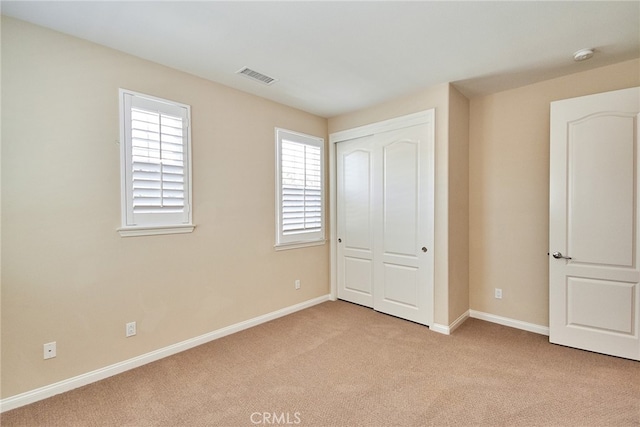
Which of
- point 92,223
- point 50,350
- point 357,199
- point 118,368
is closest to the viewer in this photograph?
point 50,350

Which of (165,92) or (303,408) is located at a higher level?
(165,92)

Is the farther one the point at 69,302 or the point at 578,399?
the point at 69,302

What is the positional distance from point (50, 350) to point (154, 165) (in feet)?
5.10

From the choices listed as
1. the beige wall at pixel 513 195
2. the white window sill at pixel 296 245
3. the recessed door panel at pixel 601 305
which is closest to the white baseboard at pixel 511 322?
the beige wall at pixel 513 195

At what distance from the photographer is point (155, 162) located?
2561mm

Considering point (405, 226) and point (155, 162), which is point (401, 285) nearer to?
point (405, 226)

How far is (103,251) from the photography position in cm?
232

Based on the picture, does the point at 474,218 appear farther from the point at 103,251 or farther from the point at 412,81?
the point at 103,251

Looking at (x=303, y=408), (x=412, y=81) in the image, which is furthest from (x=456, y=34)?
(x=303, y=408)

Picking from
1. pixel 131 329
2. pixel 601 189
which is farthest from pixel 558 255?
pixel 131 329

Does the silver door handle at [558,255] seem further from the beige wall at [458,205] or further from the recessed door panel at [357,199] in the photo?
the recessed door panel at [357,199]

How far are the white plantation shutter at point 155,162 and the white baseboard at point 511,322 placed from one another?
3.43m

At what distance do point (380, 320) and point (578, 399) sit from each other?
1.82 metres

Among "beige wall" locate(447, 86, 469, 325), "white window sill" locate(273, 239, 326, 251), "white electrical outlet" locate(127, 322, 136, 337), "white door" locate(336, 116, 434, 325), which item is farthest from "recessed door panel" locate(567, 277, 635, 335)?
"white electrical outlet" locate(127, 322, 136, 337)
